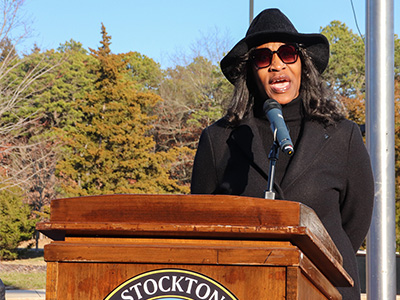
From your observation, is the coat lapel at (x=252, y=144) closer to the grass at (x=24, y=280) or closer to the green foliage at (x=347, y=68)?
the grass at (x=24, y=280)

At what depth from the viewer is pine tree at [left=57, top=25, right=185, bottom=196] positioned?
28.9 meters

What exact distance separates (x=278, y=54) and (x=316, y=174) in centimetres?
52

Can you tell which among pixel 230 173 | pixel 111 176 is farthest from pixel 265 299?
pixel 111 176

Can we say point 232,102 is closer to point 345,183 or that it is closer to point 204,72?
point 345,183

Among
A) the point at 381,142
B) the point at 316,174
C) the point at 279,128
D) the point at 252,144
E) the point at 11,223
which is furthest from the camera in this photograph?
the point at 11,223

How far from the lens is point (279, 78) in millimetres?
2721

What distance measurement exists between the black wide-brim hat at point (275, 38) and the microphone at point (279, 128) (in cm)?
59

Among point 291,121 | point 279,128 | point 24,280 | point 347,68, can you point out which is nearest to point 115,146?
point 24,280

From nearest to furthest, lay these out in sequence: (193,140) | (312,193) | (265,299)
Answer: (265,299)
(312,193)
(193,140)

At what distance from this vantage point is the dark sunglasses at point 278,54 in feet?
8.95

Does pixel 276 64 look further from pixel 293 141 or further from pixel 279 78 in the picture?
pixel 293 141

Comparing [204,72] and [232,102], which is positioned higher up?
[204,72]

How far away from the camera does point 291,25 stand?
286cm

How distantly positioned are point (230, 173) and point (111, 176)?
86.6 feet
